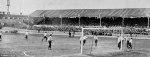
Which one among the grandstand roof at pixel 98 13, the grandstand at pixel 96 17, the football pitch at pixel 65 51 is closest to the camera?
the football pitch at pixel 65 51

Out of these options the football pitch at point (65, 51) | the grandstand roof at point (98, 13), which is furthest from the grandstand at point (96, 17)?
the football pitch at point (65, 51)

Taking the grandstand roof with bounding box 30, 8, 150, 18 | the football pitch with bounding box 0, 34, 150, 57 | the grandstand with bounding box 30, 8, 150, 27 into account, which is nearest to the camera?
the football pitch with bounding box 0, 34, 150, 57

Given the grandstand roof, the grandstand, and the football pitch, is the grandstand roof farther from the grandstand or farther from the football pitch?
the football pitch

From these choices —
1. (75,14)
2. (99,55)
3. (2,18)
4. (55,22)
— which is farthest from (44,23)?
(99,55)

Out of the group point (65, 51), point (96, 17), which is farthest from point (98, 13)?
point (65, 51)

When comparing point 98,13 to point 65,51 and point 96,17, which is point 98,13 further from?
point 65,51

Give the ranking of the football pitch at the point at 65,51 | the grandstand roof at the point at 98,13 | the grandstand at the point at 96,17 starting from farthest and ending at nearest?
the grandstand at the point at 96,17 < the grandstand roof at the point at 98,13 < the football pitch at the point at 65,51

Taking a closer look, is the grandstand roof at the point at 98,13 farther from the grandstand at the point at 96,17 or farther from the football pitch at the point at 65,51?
the football pitch at the point at 65,51

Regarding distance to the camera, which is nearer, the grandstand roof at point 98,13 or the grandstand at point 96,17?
the grandstand roof at point 98,13

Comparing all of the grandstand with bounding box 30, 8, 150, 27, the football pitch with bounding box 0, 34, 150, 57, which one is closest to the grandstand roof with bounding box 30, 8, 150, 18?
the grandstand with bounding box 30, 8, 150, 27

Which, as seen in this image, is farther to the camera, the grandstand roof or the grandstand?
the grandstand

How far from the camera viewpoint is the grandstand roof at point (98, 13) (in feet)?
190

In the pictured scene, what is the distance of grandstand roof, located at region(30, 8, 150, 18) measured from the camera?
57.8 meters

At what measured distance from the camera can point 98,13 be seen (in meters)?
63.5
